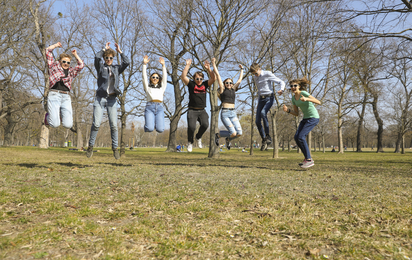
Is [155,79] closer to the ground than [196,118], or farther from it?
farther from it

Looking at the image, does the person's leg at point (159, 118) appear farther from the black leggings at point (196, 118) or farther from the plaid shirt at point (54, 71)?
the plaid shirt at point (54, 71)

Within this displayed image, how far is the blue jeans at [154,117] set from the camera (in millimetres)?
7929

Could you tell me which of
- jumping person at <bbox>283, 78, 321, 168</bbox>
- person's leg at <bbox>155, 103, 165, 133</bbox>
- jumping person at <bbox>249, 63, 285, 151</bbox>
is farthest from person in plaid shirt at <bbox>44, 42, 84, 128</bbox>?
jumping person at <bbox>283, 78, 321, 168</bbox>

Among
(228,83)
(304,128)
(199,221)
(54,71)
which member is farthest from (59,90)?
(304,128)

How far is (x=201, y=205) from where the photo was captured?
5.22 meters

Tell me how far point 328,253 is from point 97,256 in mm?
2858

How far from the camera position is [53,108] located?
752cm

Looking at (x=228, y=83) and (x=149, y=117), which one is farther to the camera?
(x=228, y=83)

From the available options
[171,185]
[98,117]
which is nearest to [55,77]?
[98,117]

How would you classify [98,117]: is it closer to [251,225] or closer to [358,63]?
[251,225]

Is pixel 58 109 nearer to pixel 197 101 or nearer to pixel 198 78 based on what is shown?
pixel 197 101

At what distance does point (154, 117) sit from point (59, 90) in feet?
9.42

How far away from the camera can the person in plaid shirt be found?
7.50m

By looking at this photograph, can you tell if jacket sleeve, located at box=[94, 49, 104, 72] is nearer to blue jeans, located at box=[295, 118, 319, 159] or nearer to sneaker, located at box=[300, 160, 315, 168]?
blue jeans, located at box=[295, 118, 319, 159]
